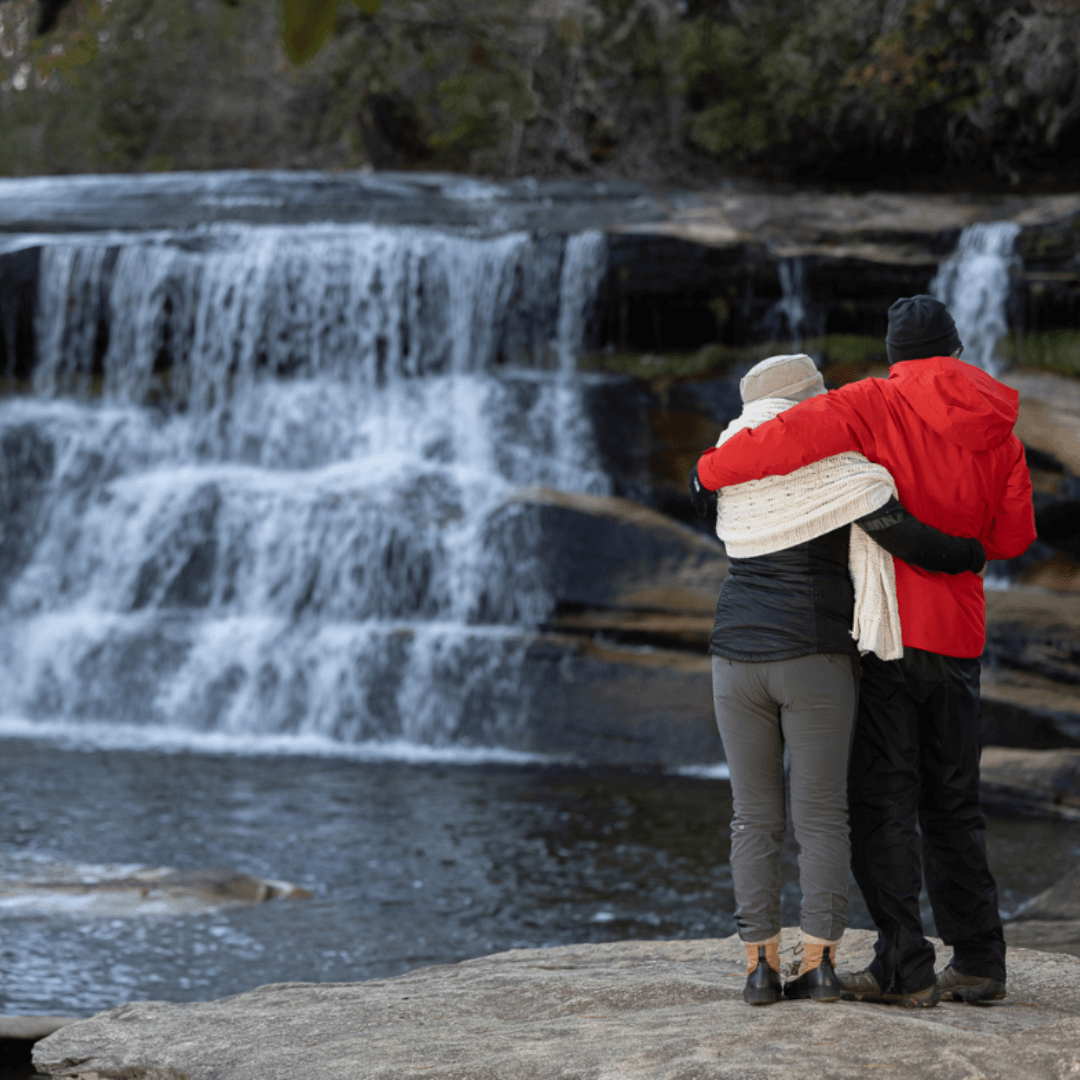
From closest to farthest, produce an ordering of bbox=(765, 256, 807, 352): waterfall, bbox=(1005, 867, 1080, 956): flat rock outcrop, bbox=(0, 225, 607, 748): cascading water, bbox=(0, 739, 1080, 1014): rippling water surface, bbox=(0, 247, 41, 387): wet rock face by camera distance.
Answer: bbox=(1005, 867, 1080, 956): flat rock outcrop, bbox=(0, 739, 1080, 1014): rippling water surface, bbox=(0, 225, 607, 748): cascading water, bbox=(765, 256, 807, 352): waterfall, bbox=(0, 247, 41, 387): wet rock face

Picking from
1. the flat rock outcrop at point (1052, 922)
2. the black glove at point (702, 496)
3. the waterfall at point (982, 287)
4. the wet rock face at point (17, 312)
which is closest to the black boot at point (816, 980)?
the black glove at point (702, 496)

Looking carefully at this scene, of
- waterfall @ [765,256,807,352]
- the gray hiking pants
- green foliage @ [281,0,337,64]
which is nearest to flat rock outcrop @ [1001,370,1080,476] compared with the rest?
waterfall @ [765,256,807,352]

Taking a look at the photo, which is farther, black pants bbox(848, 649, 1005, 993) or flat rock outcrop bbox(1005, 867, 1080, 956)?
flat rock outcrop bbox(1005, 867, 1080, 956)

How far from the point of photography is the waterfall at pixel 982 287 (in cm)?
1235

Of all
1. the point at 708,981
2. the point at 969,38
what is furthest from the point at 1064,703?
the point at 969,38

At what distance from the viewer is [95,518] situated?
494 inches

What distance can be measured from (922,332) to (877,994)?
1686mm

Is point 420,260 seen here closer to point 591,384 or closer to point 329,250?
point 329,250

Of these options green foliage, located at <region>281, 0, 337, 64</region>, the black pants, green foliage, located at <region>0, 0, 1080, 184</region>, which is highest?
green foliage, located at <region>0, 0, 1080, 184</region>

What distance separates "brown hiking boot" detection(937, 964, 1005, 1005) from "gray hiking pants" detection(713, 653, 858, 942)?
0.41 metres

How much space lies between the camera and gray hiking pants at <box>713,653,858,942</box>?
3164mm

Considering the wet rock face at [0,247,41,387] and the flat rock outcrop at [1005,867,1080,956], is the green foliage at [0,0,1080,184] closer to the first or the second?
the wet rock face at [0,247,41,387]

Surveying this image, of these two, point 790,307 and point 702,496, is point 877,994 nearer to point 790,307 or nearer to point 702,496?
point 702,496

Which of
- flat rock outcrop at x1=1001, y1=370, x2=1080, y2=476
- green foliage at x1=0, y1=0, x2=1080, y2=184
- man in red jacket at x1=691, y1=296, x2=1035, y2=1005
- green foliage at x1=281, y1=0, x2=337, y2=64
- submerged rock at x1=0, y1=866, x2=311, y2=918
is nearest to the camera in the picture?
green foliage at x1=281, y1=0, x2=337, y2=64
